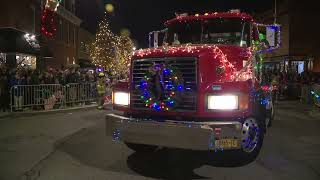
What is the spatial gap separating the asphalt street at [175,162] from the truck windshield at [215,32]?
2333 mm

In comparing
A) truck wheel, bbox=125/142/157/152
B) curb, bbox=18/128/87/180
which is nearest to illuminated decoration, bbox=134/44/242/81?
truck wheel, bbox=125/142/157/152

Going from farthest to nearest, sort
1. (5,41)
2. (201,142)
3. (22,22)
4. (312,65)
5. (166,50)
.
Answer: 1. (312,65)
2. (22,22)
3. (5,41)
4. (166,50)
5. (201,142)

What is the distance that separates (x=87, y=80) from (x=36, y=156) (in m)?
12.9

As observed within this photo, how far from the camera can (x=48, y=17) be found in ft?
102

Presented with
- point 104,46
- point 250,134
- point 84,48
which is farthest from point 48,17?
point 250,134

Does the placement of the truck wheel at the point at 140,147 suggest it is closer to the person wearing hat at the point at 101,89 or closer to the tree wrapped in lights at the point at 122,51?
the person wearing hat at the point at 101,89

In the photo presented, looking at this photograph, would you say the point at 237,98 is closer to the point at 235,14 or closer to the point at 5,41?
the point at 235,14

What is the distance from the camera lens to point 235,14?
31.0 ft

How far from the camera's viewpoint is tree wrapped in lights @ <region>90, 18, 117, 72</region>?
44.7 m

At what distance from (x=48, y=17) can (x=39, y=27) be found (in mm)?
951

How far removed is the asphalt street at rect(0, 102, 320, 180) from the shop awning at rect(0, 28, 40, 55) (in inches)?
587

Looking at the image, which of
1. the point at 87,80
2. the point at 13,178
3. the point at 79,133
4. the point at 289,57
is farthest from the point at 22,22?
the point at 289,57

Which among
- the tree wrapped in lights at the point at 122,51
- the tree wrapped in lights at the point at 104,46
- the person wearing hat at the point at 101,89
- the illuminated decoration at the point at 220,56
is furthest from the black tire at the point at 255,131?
the tree wrapped in lights at the point at 104,46

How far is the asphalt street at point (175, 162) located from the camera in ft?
24.1
